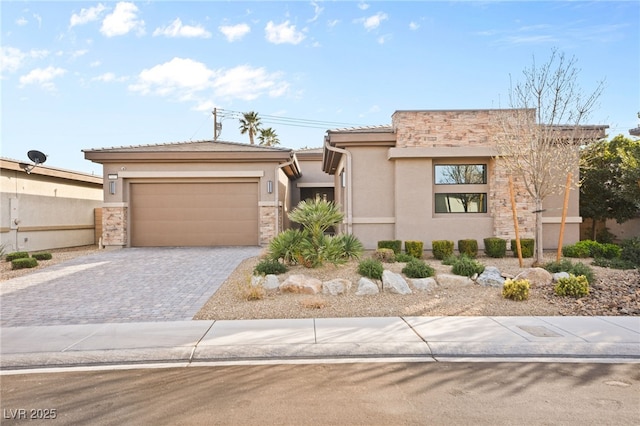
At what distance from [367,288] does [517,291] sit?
117 inches

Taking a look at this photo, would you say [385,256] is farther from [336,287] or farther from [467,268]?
[336,287]

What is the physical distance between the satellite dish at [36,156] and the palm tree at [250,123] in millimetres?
22698

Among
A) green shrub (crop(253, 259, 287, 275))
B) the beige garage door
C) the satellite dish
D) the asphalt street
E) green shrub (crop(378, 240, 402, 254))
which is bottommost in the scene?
the asphalt street

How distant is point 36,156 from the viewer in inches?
656

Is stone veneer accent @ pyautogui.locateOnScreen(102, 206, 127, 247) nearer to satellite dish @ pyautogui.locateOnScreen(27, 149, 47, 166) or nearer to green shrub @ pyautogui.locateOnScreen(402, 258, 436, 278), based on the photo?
satellite dish @ pyautogui.locateOnScreen(27, 149, 47, 166)

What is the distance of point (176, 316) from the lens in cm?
747

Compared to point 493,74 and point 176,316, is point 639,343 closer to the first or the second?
point 176,316

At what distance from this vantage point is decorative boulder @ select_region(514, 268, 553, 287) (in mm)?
9212

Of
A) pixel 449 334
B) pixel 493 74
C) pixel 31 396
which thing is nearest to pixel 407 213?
pixel 493 74

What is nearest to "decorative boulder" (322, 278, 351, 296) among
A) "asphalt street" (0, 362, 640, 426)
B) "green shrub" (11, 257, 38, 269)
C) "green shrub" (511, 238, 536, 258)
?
"asphalt street" (0, 362, 640, 426)

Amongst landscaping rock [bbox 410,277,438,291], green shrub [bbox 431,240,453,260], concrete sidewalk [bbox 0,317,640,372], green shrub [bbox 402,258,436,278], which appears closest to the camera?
concrete sidewalk [bbox 0,317,640,372]

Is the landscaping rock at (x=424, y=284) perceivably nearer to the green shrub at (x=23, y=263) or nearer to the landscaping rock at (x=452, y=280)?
the landscaping rock at (x=452, y=280)

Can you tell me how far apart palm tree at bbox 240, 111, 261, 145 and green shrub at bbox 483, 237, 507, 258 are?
Result: 29.4m

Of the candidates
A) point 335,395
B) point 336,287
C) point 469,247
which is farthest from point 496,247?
point 335,395
